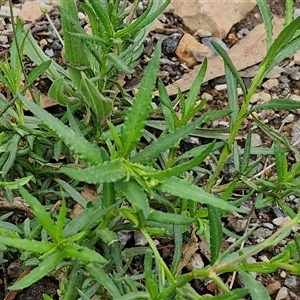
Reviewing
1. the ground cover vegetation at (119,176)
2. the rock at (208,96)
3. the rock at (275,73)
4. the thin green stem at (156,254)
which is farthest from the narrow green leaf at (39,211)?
the rock at (275,73)

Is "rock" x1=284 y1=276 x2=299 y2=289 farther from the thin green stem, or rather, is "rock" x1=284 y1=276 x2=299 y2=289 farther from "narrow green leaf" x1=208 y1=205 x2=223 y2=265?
the thin green stem

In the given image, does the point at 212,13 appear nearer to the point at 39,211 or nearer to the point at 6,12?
the point at 6,12

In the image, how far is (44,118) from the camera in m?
1.55

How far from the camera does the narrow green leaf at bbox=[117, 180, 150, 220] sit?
1.43 m

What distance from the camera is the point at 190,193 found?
4.78 ft

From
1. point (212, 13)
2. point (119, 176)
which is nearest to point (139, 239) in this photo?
point (119, 176)

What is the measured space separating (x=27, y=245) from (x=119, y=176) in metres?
0.27

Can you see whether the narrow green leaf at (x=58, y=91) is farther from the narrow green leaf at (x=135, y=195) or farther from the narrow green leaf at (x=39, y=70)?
the narrow green leaf at (x=135, y=195)

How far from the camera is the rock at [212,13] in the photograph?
290 centimetres

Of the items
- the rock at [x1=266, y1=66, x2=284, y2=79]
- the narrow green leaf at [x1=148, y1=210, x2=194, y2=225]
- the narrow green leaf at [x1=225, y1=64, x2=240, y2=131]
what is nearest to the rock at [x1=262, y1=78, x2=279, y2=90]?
the rock at [x1=266, y1=66, x2=284, y2=79]

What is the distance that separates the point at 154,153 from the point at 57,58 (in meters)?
1.27

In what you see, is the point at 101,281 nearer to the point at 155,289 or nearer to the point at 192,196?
the point at 155,289

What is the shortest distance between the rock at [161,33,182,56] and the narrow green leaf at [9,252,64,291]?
1.48 meters

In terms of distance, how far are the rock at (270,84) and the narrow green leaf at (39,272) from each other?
1.48m
